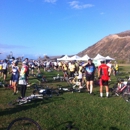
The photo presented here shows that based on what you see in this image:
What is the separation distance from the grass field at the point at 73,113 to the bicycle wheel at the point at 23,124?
1.36 m

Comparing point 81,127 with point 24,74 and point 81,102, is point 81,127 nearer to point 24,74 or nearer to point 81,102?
point 81,102

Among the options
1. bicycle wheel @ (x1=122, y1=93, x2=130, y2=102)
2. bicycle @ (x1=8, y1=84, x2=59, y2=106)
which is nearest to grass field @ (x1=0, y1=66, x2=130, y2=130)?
bicycle @ (x1=8, y1=84, x2=59, y2=106)

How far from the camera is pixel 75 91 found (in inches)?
504

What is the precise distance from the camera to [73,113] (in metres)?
7.74

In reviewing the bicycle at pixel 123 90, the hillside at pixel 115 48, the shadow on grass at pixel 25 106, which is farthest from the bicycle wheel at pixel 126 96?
the hillside at pixel 115 48

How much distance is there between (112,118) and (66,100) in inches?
129

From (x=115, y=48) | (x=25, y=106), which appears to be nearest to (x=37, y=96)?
(x=25, y=106)

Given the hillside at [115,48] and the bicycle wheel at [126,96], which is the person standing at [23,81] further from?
the hillside at [115,48]

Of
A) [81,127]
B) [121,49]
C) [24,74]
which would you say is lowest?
[81,127]

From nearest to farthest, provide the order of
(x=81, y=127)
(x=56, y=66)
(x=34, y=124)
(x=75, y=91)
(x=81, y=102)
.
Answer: (x=34, y=124), (x=81, y=127), (x=81, y=102), (x=75, y=91), (x=56, y=66)

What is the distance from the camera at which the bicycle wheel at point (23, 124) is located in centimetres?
460

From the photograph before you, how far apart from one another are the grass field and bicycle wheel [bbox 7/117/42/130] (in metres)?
1.36

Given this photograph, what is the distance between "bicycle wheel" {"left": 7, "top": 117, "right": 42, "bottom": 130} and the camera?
4.60 metres

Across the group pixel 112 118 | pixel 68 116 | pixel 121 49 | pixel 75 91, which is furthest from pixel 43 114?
pixel 121 49
